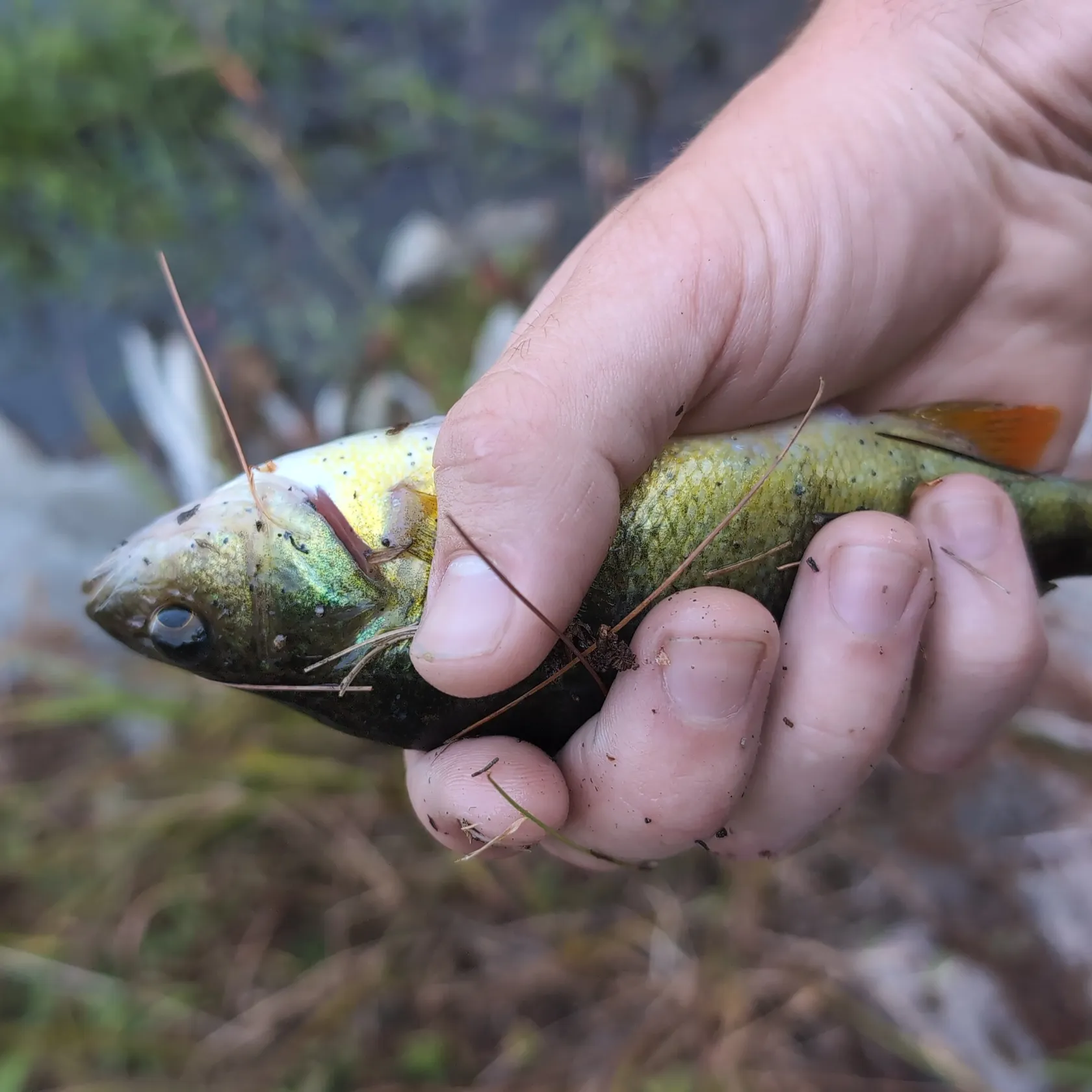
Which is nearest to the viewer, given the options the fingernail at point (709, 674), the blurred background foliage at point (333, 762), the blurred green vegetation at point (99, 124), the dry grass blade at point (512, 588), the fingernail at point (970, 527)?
the dry grass blade at point (512, 588)

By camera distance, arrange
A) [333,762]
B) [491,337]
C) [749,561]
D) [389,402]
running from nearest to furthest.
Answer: [749,561] < [333,762] < [491,337] < [389,402]

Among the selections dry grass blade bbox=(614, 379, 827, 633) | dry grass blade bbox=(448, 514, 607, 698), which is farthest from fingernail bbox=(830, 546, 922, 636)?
dry grass blade bbox=(448, 514, 607, 698)

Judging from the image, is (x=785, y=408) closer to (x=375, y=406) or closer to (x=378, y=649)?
(x=378, y=649)

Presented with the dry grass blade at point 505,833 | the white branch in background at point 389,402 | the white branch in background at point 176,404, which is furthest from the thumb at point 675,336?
the white branch in background at point 176,404

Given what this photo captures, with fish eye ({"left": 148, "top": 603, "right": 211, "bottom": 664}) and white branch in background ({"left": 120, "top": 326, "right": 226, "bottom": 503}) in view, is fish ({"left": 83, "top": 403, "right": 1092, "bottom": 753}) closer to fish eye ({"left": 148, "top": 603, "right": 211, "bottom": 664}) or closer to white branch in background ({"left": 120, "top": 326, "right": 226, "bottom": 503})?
fish eye ({"left": 148, "top": 603, "right": 211, "bottom": 664})

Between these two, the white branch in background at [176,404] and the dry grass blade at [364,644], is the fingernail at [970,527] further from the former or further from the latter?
the white branch in background at [176,404]

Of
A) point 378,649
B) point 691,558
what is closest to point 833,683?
point 691,558
